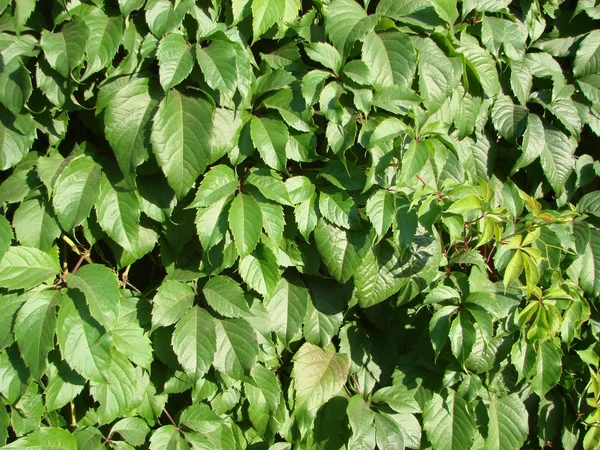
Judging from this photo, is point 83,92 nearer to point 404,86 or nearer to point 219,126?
point 219,126

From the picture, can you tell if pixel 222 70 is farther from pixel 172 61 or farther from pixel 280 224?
pixel 280 224

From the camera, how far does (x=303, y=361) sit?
209 centimetres

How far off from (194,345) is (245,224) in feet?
1.35

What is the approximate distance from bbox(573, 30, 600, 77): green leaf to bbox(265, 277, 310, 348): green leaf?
1386mm

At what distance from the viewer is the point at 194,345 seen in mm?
1805

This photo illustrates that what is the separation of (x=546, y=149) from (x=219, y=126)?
1296 millimetres

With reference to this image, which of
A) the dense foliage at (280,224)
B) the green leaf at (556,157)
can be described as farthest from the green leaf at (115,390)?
the green leaf at (556,157)

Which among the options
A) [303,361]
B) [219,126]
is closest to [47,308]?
[219,126]

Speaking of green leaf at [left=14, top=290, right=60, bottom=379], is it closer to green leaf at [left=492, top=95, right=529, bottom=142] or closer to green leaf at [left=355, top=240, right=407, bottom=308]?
green leaf at [left=355, top=240, right=407, bottom=308]

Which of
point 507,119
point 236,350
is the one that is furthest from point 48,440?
point 507,119

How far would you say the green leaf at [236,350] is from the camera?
6.08ft

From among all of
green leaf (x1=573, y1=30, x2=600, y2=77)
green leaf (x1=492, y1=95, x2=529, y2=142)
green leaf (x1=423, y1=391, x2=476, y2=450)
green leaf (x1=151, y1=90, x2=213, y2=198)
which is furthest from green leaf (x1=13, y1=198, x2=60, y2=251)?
green leaf (x1=573, y1=30, x2=600, y2=77)

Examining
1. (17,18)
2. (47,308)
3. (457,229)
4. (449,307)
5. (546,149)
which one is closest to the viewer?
(17,18)

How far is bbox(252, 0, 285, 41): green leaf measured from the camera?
67.0 inches
